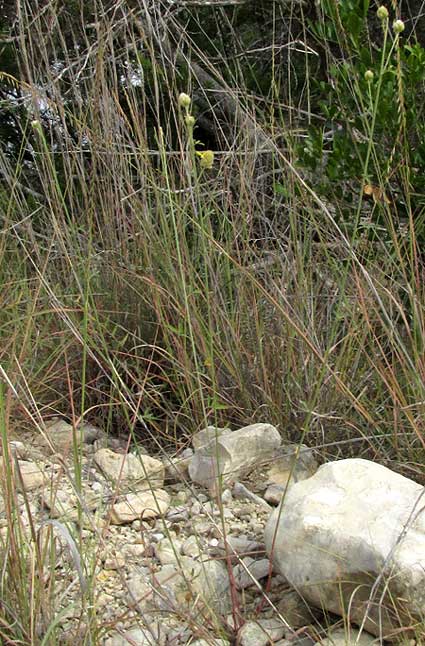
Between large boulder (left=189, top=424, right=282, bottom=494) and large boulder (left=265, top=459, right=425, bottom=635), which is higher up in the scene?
large boulder (left=265, top=459, right=425, bottom=635)

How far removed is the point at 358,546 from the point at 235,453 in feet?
1.82

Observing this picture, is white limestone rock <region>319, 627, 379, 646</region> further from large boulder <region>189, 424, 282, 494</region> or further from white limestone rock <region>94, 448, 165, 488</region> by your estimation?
white limestone rock <region>94, 448, 165, 488</region>

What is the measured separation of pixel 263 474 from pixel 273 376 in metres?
0.29

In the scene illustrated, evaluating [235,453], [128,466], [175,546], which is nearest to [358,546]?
[175,546]

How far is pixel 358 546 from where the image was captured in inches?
56.4

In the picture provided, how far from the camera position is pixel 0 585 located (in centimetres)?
138

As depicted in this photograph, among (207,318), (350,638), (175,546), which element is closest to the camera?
(350,638)

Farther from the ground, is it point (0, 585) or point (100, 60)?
point (100, 60)

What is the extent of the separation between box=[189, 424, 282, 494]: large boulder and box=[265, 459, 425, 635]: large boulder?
0.34 metres

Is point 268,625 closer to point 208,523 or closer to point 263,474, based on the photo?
point 208,523

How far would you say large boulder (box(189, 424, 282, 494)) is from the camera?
1924 mm

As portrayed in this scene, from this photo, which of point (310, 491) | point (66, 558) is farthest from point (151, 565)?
point (310, 491)

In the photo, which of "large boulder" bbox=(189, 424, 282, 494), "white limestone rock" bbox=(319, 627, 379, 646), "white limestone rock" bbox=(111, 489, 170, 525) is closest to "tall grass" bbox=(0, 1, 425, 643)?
"large boulder" bbox=(189, 424, 282, 494)

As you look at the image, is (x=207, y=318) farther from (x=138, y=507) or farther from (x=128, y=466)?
(x=138, y=507)
